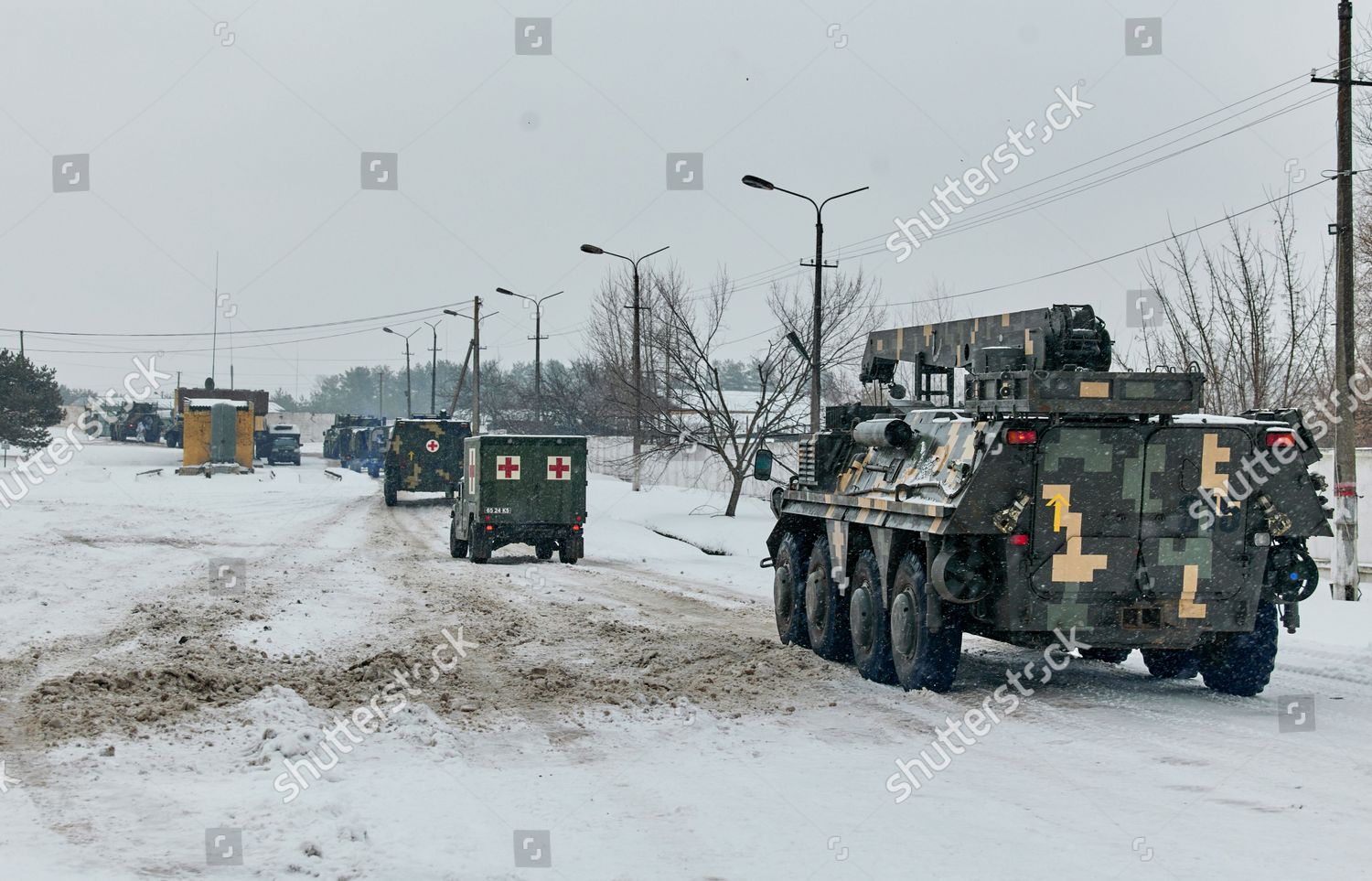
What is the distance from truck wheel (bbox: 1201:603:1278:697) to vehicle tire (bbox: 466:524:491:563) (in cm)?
1525

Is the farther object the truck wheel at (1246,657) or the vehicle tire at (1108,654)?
the vehicle tire at (1108,654)

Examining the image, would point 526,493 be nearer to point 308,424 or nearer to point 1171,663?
point 1171,663

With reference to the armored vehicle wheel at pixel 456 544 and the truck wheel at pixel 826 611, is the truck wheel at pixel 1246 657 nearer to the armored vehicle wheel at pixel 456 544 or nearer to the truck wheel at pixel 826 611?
the truck wheel at pixel 826 611

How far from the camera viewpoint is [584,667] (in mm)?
11953

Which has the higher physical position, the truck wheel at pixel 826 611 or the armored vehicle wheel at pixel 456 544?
the truck wheel at pixel 826 611

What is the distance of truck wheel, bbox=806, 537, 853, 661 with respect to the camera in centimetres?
1250

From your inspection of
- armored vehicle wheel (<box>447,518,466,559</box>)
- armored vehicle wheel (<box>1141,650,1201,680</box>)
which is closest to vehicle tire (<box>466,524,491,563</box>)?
armored vehicle wheel (<box>447,518,466,559</box>)

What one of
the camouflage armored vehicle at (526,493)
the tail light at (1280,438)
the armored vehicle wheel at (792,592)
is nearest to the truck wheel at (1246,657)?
the tail light at (1280,438)

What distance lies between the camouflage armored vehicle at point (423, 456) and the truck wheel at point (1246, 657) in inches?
1201

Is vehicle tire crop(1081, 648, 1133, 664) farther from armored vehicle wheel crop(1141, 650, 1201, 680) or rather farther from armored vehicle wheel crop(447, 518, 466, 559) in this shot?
armored vehicle wheel crop(447, 518, 466, 559)

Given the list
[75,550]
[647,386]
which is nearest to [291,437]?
[647,386]

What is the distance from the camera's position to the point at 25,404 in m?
56.2

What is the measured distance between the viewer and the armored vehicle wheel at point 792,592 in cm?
1358

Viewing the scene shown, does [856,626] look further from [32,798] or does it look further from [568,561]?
[568,561]
